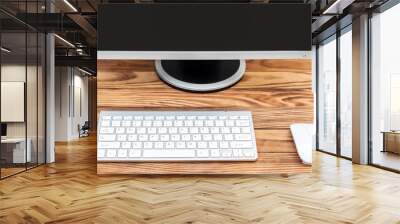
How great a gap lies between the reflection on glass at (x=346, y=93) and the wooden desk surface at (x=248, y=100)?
201 inches

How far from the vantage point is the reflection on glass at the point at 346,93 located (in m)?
5.99

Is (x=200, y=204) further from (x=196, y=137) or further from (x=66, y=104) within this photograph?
(x=66, y=104)

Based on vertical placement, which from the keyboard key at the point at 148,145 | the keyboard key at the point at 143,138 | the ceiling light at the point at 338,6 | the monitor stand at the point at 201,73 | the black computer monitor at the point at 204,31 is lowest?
the keyboard key at the point at 148,145

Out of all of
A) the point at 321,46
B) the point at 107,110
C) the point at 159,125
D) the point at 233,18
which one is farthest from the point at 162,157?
the point at 321,46

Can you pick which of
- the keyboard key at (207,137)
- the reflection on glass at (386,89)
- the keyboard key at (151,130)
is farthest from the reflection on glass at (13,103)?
the reflection on glass at (386,89)

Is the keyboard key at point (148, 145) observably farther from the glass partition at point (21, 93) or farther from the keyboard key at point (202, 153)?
the glass partition at point (21, 93)

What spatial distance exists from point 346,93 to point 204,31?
19.0 feet

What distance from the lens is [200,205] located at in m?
1.56

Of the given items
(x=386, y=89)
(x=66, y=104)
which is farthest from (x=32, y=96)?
(x=66, y=104)

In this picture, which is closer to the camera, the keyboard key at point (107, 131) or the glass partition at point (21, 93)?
the keyboard key at point (107, 131)

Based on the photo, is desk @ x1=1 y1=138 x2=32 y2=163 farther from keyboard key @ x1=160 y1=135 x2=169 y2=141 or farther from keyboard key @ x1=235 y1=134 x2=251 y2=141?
keyboard key @ x1=235 y1=134 x2=251 y2=141

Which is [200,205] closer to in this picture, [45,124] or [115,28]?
[115,28]

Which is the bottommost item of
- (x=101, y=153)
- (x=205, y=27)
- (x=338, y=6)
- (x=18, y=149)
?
(x=18, y=149)

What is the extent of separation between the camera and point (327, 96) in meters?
7.32
